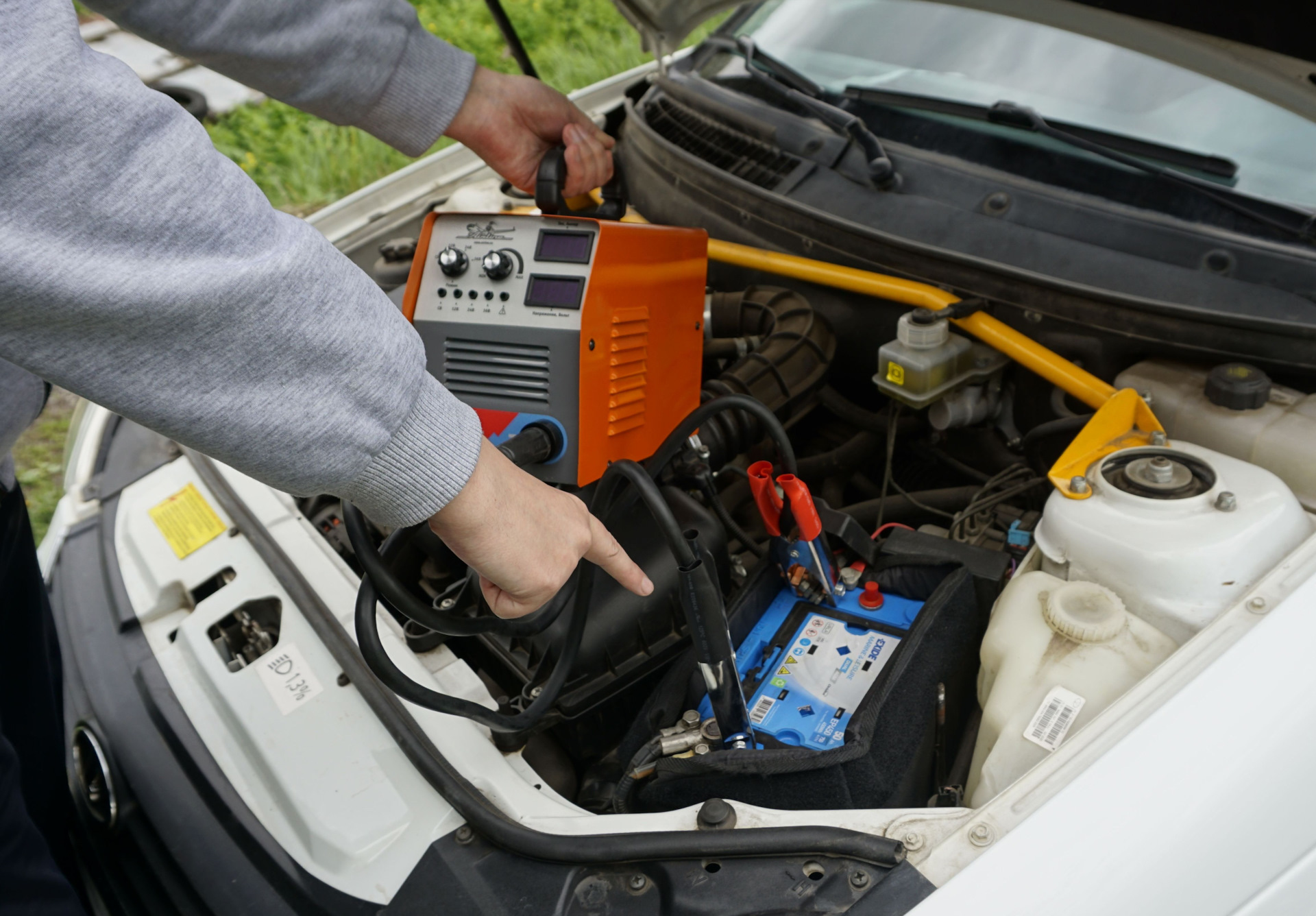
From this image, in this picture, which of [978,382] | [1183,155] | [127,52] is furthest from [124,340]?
[127,52]

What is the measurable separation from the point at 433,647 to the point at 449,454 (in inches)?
22.2

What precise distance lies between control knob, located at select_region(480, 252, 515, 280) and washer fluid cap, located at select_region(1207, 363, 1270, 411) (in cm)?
93

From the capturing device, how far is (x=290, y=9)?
121cm

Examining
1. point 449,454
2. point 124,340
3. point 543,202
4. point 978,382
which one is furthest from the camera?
point 978,382

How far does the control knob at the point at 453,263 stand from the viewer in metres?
1.20

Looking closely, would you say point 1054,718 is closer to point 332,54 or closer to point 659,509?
point 659,509

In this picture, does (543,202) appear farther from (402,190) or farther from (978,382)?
(402,190)

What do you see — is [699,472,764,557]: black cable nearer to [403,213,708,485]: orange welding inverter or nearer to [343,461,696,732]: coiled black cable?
[403,213,708,485]: orange welding inverter

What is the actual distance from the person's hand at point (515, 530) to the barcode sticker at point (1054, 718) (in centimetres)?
50

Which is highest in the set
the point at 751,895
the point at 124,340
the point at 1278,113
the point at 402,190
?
the point at 1278,113

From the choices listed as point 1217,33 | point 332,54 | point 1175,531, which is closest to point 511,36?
point 332,54

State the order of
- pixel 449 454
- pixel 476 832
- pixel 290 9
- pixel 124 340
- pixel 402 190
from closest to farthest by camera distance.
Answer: pixel 124 340 → pixel 449 454 → pixel 476 832 → pixel 290 9 → pixel 402 190

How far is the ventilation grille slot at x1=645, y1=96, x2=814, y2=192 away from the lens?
1.73 meters

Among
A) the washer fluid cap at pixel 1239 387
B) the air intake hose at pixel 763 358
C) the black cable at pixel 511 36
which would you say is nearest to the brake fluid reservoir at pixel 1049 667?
the washer fluid cap at pixel 1239 387
